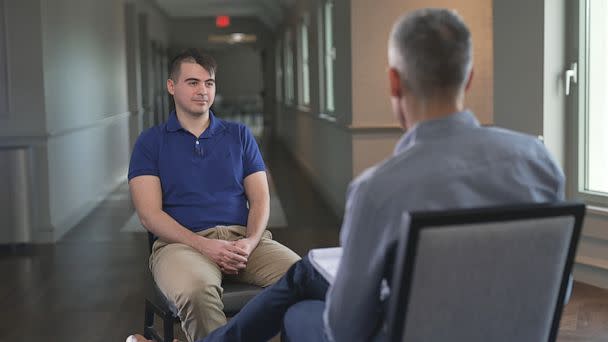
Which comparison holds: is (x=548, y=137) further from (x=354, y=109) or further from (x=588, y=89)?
(x=354, y=109)

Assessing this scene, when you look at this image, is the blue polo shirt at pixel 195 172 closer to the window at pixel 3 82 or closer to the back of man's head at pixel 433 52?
the back of man's head at pixel 433 52

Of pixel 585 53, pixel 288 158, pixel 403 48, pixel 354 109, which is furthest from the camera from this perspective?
pixel 288 158

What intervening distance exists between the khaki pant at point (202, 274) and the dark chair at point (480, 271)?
1250 millimetres

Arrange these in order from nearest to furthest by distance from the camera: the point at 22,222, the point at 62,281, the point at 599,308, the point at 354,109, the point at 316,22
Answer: the point at 599,308, the point at 62,281, the point at 22,222, the point at 354,109, the point at 316,22

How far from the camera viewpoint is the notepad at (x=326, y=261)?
2123 mm

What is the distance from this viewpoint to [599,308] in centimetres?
440

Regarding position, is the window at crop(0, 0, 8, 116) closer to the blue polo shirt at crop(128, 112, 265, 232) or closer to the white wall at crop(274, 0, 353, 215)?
the white wall at crop(274, 0, 353, 215)

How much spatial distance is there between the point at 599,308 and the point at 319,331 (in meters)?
2.72

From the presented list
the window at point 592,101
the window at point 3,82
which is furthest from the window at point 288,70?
the window at point 592,101

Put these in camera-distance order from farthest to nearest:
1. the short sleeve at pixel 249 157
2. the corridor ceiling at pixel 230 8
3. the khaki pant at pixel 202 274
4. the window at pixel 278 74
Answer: the window at pixel 278 74, the corridor ceiling at pixel 230 8, the short sleeve at pixel 249 157, the khaki pant at pixel 202 274

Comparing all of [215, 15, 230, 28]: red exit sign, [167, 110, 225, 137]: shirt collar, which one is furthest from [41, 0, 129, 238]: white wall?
[215, 15, 230, 28]: red exit sign

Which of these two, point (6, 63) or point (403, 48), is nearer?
point (403, 48)

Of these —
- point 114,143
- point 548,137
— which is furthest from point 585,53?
point 114,143

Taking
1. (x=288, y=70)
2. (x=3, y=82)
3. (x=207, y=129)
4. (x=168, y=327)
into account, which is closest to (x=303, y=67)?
(x=288, y=70)
